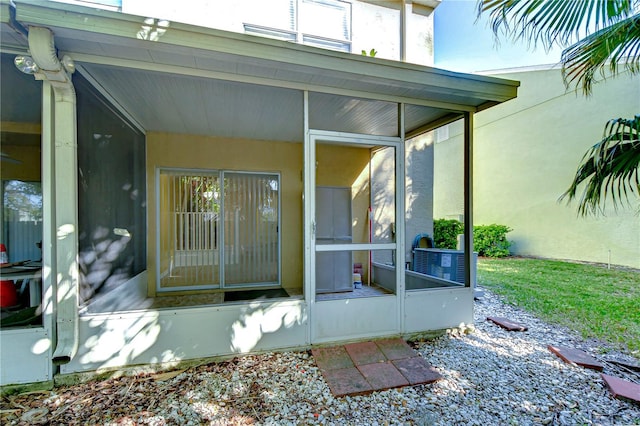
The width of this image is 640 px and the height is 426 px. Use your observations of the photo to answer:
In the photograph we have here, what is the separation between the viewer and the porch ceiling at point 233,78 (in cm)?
204

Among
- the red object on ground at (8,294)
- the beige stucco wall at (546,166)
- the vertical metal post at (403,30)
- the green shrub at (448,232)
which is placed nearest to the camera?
the red object on ground at (8,294)

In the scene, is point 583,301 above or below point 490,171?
below

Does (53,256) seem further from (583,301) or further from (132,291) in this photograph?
(583,301)

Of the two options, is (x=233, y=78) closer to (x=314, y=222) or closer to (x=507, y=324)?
(x=314, y=222)

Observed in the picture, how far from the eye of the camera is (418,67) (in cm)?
276

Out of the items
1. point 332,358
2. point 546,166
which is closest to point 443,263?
point 332,358

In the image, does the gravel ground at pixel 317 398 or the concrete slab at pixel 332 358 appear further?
the concrete slab at pixel 332 358

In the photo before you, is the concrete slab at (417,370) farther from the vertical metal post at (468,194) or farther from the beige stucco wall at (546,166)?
the beige stucco wall at (546,166)

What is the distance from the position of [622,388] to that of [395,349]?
5.86 feet

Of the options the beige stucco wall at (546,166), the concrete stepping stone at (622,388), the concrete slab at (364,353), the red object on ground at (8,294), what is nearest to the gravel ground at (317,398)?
the concrete stepping stone at (622,388)

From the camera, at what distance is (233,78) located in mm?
2568

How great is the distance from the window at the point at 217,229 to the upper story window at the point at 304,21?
2.81 meters

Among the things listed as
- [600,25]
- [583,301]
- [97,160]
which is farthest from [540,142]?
[97,160]

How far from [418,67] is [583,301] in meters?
4.78
